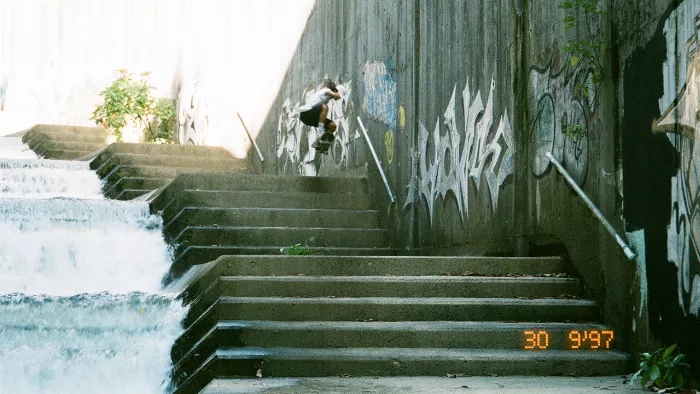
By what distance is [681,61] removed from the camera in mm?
5453

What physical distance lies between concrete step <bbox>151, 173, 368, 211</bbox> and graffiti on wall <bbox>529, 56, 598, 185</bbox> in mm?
4226

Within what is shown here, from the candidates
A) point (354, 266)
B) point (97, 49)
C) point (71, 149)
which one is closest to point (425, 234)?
point (354, 266)

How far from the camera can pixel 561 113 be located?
734 centimetres

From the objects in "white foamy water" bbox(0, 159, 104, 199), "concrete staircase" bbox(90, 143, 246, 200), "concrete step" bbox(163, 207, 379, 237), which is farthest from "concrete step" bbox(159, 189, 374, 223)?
"white foamy water" bbox(0, 159, 104, 199)

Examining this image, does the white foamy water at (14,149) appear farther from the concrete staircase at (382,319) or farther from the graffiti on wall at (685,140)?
the graffiti on wall at (685,140)

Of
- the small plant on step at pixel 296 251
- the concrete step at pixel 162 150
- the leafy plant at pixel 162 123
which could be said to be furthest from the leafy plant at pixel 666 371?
Result: the leafy plant at pixel 162 123

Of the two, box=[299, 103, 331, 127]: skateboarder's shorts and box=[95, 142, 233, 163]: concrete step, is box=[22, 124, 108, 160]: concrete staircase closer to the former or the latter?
box=[95, 142, 233, 163]: concrete step

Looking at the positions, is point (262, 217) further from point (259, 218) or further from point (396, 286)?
point (396, 286)

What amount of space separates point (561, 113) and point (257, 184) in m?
5.19

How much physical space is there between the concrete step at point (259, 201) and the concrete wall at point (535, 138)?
20.0 inches

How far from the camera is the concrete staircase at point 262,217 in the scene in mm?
10047

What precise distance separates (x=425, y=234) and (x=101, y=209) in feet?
13.0

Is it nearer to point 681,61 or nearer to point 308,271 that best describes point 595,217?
point 681,61

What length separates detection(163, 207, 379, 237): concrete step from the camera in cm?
1038
